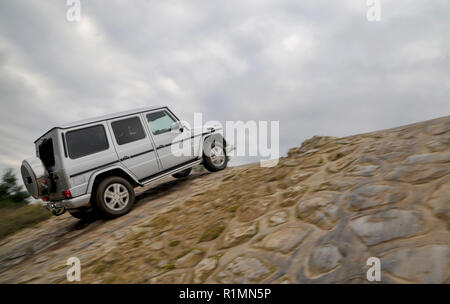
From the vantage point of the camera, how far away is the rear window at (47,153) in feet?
15.6

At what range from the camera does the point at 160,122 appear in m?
5.75

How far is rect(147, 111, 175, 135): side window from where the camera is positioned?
220 inches

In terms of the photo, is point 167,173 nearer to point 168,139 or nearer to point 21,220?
point 168,139

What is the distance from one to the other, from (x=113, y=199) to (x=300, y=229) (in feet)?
12.2

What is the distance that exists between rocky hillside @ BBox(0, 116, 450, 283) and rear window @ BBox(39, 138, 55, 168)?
1501mm

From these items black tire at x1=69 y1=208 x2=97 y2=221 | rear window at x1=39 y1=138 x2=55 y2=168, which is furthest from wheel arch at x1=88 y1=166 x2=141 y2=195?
black tire at x1=69 y1=208 x2=97 y2=221

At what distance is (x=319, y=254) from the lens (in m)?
2.20

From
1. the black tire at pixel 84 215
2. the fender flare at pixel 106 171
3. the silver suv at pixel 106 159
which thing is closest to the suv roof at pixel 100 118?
the silver suv at pixel 106 159

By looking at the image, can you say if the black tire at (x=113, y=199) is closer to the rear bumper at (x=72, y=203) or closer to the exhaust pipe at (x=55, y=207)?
the rear bumper at (x=72, y=203)

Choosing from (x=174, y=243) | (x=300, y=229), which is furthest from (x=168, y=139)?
(x=300, y=229)

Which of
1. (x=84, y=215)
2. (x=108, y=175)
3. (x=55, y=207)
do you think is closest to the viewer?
(x=55, y=207)

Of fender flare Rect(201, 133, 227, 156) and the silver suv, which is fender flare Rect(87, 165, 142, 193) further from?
fender flare Rect(201, 133, 227, 156)

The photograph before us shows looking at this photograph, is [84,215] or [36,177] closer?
[36,177]
